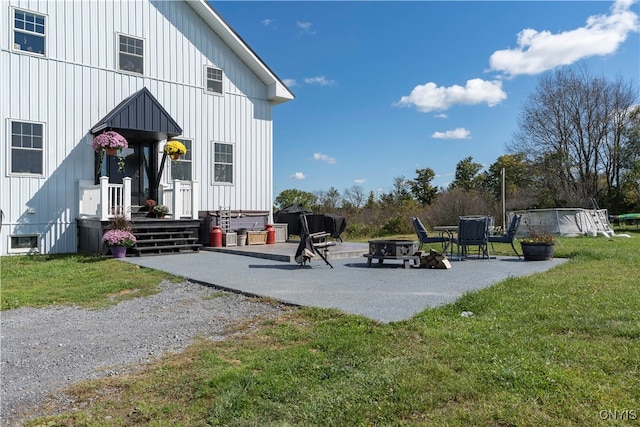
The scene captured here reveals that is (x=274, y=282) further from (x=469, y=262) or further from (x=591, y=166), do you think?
(x=591, y=166)

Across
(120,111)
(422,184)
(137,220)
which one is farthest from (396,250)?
(422,184)

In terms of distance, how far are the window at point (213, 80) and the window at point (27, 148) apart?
4941 millimetres

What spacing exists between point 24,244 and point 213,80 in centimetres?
722

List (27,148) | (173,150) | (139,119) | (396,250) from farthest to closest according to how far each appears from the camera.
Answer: (173,150), (139,119), (27,148), (396,250)

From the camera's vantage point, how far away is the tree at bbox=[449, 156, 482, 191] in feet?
112

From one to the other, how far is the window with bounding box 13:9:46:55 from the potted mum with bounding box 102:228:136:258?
539 centimetres

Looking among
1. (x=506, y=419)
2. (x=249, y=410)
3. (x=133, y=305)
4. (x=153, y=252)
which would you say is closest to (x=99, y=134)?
(x=153, y=252)

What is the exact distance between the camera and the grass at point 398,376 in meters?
Answer: 2.46

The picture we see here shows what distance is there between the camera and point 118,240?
378 inches

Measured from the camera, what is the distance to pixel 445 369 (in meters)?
2.97

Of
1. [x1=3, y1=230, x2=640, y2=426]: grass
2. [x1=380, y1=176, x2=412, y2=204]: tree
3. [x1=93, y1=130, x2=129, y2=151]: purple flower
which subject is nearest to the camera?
[x1=3, y1=230, x2=640, y2=426]: grass

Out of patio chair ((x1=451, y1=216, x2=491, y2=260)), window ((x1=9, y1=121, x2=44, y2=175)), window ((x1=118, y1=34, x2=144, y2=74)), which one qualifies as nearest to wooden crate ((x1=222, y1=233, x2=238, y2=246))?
window ((x1=9, y1=121, x2=44, y2=175))

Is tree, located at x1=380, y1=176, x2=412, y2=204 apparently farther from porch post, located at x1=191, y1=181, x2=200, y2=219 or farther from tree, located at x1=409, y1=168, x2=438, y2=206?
porch post, located at x1=191, y1=181, x2=200, y2=219

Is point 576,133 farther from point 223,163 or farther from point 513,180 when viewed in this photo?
point 223,163
